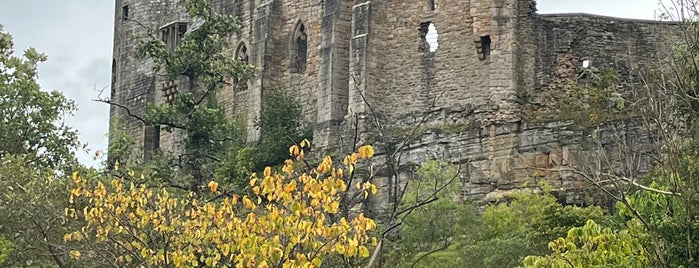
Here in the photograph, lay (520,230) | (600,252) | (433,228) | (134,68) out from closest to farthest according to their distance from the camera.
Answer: (600,252) < (520,230) < (433,228) < (134,68)

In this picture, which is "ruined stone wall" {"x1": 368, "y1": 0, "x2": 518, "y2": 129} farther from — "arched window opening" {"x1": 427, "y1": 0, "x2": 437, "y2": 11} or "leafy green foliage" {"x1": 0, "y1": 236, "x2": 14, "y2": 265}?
"leafy green foliage" {"x1": 0, "y1": 236, "x2": 14, "y2": 265}

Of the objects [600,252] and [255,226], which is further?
[600,252]

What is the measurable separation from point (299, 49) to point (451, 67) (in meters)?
7.30

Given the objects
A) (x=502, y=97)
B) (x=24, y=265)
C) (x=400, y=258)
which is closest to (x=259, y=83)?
(x=502, y=97)

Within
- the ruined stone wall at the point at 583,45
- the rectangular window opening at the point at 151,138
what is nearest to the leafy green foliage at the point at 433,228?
the ruined stone wall at the point at 583,45

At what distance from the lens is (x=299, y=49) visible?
2085 inches

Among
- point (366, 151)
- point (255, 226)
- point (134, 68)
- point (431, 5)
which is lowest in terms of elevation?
point (255, 226)

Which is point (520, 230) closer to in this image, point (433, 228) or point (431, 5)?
point (433, 228)

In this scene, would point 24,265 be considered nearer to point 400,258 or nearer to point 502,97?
point 400,258

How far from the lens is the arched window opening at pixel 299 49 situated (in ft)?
173

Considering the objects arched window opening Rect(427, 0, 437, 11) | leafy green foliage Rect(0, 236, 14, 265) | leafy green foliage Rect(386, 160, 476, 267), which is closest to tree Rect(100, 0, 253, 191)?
arched window opening Rect(427, 0, 437, 11)

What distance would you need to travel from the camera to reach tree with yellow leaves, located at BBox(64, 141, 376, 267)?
20859 millimetres

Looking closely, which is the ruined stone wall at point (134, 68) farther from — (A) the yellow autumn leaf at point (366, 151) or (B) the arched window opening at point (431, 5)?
(A) the yellow autumn leaf at point (366, 151)

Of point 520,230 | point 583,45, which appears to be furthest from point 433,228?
point 583,45
